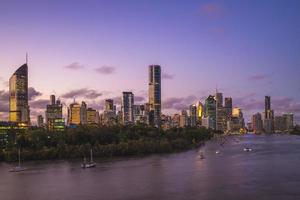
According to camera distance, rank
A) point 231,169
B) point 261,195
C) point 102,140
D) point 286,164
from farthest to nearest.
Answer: point 102,140
point 286,164
point 231,169
point 261,195

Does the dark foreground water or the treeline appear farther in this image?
the treeline

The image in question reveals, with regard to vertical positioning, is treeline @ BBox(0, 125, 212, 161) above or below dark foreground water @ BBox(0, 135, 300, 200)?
above

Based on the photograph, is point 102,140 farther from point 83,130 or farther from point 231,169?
point 231,169

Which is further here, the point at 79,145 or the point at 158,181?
the point at 79,145

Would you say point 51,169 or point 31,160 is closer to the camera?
point 51,169

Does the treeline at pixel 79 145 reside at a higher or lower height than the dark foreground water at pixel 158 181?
higher

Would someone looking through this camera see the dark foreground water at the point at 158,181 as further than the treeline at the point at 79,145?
No

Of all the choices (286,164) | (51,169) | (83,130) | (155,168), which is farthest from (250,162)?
(83,130)

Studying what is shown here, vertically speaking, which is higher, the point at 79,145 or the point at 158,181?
the point at 79,145
